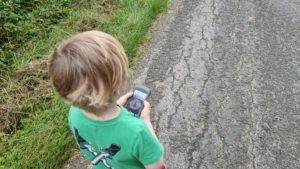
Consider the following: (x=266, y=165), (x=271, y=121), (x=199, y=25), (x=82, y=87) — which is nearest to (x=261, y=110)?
(x=271, y=121)

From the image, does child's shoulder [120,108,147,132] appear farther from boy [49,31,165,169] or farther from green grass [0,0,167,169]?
green grass [0,0,167,169]

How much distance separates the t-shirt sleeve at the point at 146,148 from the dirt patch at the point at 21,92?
1743 millimetres

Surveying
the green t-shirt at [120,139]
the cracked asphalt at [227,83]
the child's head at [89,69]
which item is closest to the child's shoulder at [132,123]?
the green t-shirt at [120,139]

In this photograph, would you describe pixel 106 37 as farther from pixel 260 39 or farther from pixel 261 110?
pixel 260 39

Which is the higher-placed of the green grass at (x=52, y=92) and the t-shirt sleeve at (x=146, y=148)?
the t-shirt sleeve at (x=146, y=148)

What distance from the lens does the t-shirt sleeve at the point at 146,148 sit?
1.51 m

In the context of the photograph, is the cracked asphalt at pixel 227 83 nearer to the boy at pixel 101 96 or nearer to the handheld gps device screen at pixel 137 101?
the handheld gps device screen at pixel 137 101

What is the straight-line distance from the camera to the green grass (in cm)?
268

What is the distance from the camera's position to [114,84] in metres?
1.42

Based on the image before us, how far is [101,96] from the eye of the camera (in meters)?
1.40

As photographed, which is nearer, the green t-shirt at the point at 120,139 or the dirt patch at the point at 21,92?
the green t-shirt at the point at 120,139

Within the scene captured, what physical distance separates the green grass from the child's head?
1.34 m

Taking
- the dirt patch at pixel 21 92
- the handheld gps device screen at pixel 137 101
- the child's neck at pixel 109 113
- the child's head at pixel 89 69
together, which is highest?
the child's head at pixel 89 69

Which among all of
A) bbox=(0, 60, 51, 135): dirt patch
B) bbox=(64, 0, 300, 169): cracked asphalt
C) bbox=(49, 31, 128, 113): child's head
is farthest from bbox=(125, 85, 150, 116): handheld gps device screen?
bbox=(0, 60, 51, 135): dirt patch
